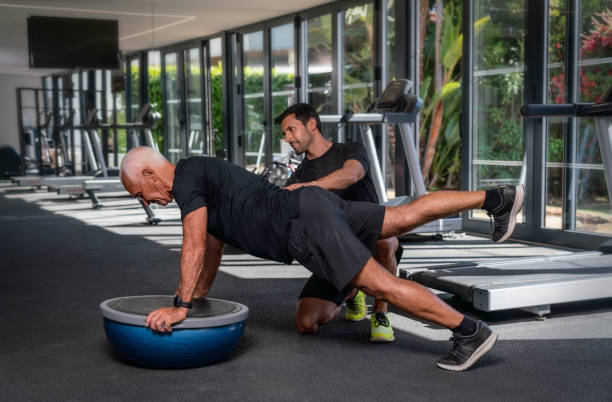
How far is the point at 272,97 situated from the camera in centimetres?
1007

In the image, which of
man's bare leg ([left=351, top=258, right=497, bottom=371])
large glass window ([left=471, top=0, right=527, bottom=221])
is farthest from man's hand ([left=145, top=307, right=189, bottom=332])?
large glass window ([left=471, top=0, right=527, bottom=221])

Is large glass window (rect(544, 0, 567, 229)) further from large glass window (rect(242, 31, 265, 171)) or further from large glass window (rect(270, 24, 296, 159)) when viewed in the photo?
large glass window (rect(242, 31, 265, 171))

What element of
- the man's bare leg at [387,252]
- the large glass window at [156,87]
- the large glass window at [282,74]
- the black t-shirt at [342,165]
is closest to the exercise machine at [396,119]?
the black t-shirt at [342,165]

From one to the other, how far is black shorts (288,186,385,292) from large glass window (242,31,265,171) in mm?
7610

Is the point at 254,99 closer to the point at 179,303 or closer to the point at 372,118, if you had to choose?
the point at 372,118

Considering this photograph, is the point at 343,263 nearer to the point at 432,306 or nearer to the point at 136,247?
the point at 432,306

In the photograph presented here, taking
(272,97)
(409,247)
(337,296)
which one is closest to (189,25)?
(272,97)

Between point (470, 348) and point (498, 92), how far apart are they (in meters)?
4.26

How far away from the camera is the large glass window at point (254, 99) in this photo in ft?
34.0

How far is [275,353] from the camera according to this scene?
2900 mm

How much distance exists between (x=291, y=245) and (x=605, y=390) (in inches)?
46.7

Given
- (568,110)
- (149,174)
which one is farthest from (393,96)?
(149,174)

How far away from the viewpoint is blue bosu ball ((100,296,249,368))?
2.55 meters

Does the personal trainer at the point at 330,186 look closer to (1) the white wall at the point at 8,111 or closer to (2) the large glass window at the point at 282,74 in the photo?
(2) the large glass window at the point at 282,74
